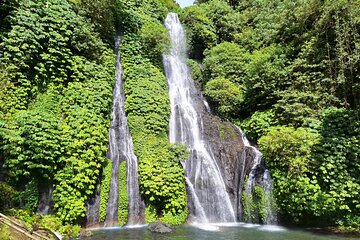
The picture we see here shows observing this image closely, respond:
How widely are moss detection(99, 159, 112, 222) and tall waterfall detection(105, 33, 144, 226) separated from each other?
0.49 feet

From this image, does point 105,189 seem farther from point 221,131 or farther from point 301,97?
point 301,97

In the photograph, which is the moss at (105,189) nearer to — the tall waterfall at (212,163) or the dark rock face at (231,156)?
the tall waterfall at (212,163)

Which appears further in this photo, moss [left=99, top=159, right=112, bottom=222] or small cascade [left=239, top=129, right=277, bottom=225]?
small cascade [left=239, top=129, right=277, bottom=225]


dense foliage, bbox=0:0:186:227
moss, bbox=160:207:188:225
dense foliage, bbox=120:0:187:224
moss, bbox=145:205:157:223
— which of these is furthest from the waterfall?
moss, bbox=145:205:157:223

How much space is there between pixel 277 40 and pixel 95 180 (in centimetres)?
1472

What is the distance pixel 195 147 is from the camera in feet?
45.0

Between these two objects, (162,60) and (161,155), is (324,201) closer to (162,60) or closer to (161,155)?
(161,155)

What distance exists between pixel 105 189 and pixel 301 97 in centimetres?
1003

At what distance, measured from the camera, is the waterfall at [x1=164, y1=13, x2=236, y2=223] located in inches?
467

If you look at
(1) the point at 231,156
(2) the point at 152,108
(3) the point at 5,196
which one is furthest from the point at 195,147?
(3) the point at 5,196

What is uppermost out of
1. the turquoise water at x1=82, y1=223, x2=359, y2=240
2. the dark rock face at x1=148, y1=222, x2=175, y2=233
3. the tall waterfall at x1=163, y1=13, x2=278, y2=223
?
the tall waterfall at x1=163, y1=13, x2=278, y2=223

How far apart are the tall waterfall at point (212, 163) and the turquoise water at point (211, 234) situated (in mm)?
1271

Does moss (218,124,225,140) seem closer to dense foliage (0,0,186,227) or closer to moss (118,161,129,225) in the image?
dense foliage (0,0,186,227)

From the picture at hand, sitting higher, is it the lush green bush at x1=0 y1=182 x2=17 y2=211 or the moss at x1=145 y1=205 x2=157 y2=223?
the lush green bush at x1=0 y1=182 x2=17 y2=211
